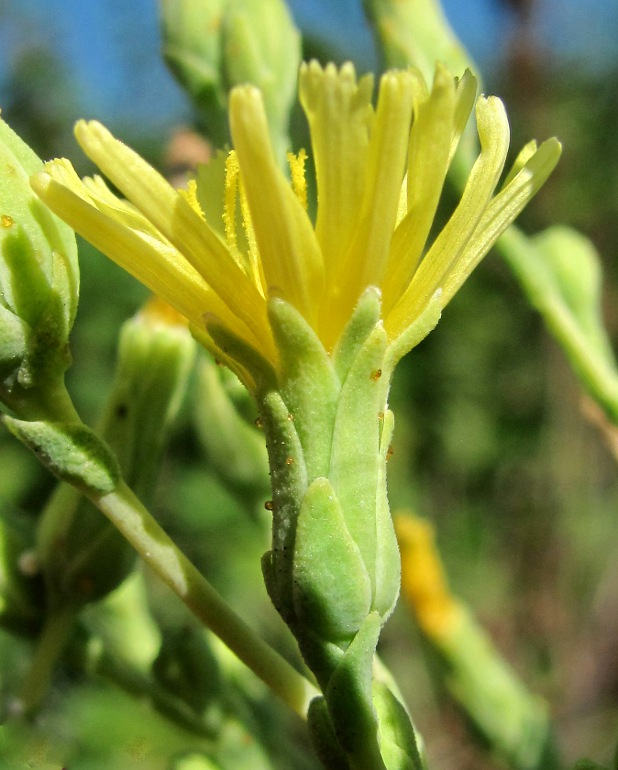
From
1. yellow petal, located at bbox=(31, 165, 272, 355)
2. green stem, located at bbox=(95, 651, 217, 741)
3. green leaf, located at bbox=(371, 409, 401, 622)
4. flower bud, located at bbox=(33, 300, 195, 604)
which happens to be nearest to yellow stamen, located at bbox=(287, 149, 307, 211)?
yellow petal, located at bbox=(31, 165, 272, 355)

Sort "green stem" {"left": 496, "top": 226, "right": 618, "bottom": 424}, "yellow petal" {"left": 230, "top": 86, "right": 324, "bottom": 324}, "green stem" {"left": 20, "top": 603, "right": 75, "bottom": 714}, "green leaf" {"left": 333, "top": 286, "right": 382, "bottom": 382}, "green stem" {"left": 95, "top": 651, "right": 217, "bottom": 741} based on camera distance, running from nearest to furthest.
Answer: "yellow petal" {"left": 230, "top": 86, "right": 324, "bottom": 324} → "green leaf" {"left": 333, "top": 286, "right": 382, "bottom": 382} → "green stem" {"left": 20, "top": 603, "right": 75, "bottom": 714} → "green stem" {"left": 95, "top": 651, "right": 217, "bottom": 741} → "green stem" {"left": 496, "top": 226, "right": 618, "bottom": 424}

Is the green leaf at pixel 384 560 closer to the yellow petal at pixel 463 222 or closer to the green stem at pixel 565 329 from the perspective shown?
the yellow petal at pixel 463 222

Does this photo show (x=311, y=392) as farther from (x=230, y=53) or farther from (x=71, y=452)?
(x=230, y=53)

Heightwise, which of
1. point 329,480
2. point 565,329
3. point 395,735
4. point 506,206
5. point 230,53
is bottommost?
point 395,735

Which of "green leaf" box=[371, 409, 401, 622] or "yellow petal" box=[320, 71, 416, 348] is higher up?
"yellow petal" box=[320, 71, 416, 348]

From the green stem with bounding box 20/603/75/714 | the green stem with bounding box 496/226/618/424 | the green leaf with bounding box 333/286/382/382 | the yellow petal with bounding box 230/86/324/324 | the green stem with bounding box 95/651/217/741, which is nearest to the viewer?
the yellow petal with bounding box 230/86/324/324

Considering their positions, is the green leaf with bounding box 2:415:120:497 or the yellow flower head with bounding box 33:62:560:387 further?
the green leaf with bounding box 2:415:120:497

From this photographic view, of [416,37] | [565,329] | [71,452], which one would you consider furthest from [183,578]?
[416,37]

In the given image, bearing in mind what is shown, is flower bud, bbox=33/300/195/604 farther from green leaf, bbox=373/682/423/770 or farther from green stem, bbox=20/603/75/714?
green leaf, bbox=373/682/423/770
